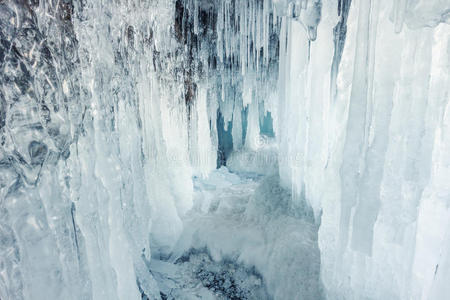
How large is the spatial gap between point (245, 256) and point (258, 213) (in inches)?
34.4

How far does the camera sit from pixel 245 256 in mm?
3447

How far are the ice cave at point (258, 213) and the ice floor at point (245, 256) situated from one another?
2 cm

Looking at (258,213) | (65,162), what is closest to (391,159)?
(65,162)

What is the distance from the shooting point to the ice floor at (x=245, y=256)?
293 cm

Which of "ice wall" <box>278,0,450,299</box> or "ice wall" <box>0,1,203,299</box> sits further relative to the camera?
"ice wall" <box>278,0,450,299</box>

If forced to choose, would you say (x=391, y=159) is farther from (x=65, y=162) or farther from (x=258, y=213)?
(x=258, y=213)

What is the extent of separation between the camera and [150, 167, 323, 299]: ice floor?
2928 mm

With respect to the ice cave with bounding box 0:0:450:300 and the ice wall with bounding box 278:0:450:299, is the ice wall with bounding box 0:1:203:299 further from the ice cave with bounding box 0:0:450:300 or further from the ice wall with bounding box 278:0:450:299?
the ice wall with bounding box 278:0:450:299

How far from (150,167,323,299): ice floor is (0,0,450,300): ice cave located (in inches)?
0.9

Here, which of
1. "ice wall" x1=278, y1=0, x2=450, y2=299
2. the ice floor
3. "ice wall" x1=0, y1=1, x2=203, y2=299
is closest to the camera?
"ice wall" x1=0, y1=1, x2=203, y2=299

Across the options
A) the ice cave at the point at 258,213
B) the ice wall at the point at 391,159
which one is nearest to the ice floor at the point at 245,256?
the ice cave at the point at 258,213

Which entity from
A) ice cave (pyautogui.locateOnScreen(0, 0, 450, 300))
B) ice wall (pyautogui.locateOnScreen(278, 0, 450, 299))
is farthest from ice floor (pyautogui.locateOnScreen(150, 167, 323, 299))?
ice wall (pyautogui.locateOnScreen(278, 0, 450, 299))

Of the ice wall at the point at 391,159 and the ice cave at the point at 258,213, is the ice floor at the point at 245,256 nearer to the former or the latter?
the ice cave at the point at 258,213

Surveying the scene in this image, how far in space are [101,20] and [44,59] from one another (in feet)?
2.72
